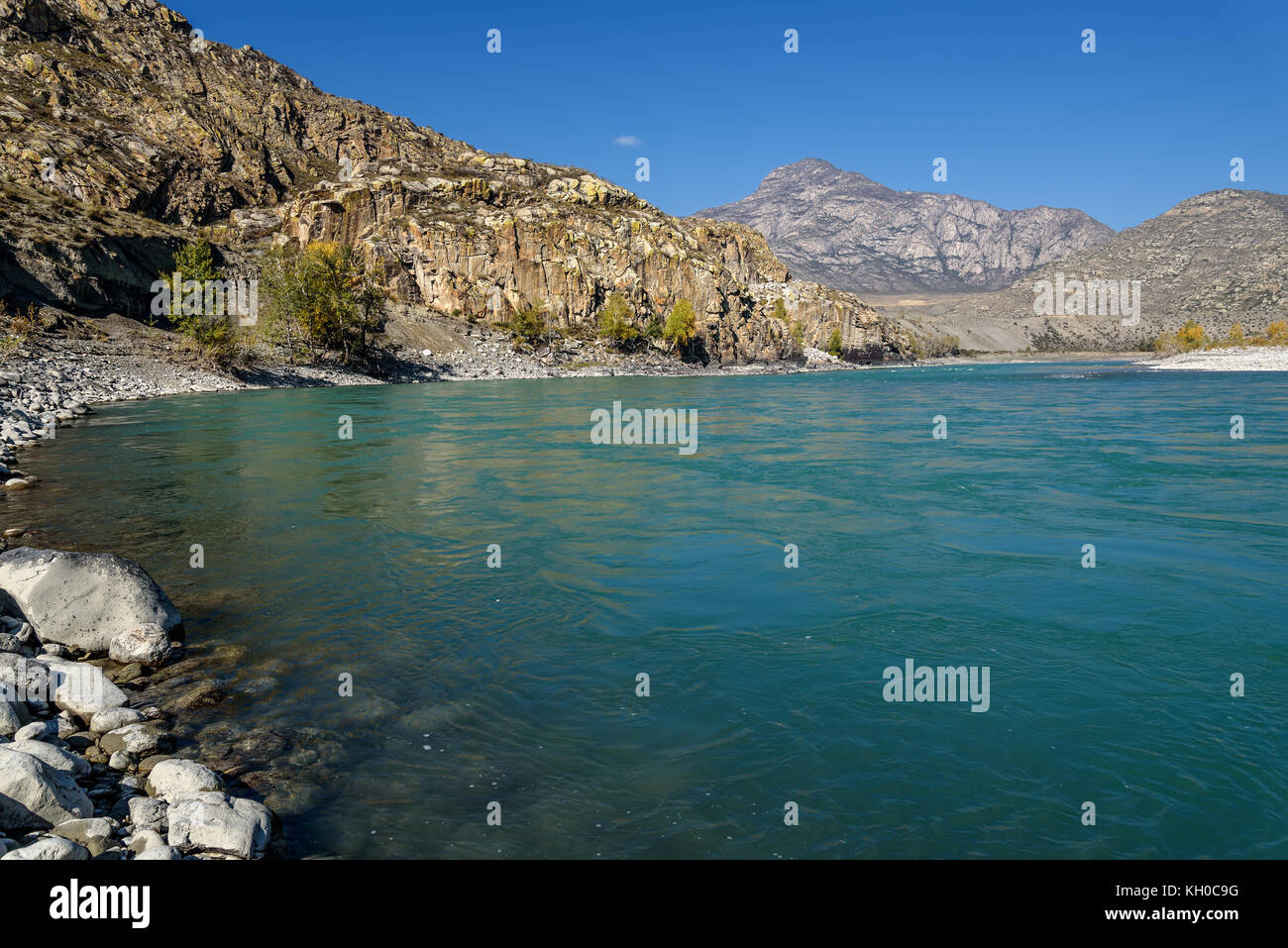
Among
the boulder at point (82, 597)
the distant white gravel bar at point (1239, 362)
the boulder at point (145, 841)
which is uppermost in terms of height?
the distant white gravel bar at point (1239, 362)

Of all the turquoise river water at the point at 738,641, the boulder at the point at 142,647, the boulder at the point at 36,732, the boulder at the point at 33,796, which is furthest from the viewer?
the boulder at the point at 142,647

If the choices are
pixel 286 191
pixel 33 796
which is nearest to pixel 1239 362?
pixel 33 796

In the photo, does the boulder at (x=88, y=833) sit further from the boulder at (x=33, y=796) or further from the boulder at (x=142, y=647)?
the boulder at (x=142, y=647)

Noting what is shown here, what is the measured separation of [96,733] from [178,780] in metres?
1.87

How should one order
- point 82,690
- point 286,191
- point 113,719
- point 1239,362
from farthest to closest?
1. point 286,191
2. point 1239,362
3. point 82,690
4. point 113,719

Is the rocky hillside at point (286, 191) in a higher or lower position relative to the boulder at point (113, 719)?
higher

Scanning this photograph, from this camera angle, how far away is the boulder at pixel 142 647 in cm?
918

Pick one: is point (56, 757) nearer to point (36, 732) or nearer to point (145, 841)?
point (36, 732)

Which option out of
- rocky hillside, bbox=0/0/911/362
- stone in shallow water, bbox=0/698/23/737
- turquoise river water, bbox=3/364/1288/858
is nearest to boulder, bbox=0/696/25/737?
stone in shallow water, bbox=0/698/23/737

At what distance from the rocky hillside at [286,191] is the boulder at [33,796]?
267 ft

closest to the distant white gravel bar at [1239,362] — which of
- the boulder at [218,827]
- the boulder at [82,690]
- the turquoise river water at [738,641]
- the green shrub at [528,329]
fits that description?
the turquoise river water at [738,641]

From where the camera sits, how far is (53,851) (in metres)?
4.93
